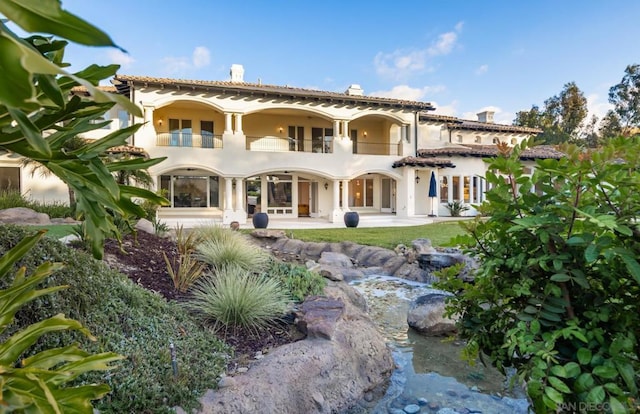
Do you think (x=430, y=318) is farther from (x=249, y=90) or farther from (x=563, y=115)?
(x=563, y=115)

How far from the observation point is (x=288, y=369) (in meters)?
4.08

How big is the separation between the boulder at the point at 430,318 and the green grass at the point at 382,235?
5696 millimetres

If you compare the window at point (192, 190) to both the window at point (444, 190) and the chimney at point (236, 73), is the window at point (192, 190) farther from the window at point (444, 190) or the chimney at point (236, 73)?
the window at point (444, 190)

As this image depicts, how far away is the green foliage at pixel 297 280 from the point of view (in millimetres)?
6560

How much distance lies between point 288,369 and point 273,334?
41.3 inches

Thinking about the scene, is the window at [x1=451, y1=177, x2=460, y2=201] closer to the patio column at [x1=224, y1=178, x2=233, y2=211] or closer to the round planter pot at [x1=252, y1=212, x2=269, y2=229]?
the round planter pot at [x1=252, y1=212, x2=269, y2=229]

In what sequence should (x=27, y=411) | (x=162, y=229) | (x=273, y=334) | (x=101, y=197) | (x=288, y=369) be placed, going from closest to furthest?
(x=27, y=411) → (x=101, y=197) → (x=288, y=369) → (x=273, y=334) → (x=162, y=229)

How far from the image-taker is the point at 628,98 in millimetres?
37469

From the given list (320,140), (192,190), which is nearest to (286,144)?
(320,140)

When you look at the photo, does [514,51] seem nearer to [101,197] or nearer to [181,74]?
[181,74]

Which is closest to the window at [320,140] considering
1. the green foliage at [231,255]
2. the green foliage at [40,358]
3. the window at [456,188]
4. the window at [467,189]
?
the window at [456,188]

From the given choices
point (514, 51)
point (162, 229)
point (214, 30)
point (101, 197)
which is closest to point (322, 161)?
point (214, 30)

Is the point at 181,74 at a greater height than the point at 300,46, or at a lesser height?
lesser

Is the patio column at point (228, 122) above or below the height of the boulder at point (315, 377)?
above
